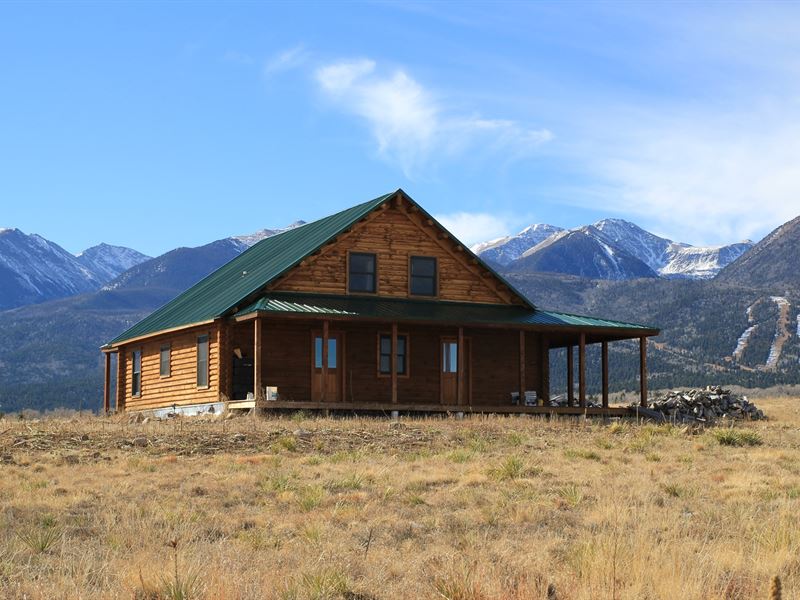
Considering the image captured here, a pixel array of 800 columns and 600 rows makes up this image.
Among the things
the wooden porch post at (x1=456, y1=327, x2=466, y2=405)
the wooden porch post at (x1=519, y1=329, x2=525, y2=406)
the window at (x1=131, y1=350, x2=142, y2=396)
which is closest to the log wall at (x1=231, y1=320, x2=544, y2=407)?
the wooden porch post at (x1=456, y1=327, x2=466, y2=405)

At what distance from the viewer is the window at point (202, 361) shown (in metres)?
33.9

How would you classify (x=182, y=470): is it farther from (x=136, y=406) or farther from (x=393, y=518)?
(x=136, y=406)

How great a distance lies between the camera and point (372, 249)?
A: 1355 inches

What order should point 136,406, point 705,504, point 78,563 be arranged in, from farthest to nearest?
point 136,406 < point 705,504 < point 78,563

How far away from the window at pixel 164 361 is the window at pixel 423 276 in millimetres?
8422

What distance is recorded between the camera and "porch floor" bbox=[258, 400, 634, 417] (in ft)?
97.9

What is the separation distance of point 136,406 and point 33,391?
456 ft

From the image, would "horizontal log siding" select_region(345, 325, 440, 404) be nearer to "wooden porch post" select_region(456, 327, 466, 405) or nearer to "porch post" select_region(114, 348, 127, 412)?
"wooden porch post" select_region(456, 327, 466, 405)

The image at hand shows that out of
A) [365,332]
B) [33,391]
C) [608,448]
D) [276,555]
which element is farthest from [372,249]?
[33,391]

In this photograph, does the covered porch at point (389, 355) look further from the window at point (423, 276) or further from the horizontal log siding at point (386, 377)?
the window at point (423, 276)

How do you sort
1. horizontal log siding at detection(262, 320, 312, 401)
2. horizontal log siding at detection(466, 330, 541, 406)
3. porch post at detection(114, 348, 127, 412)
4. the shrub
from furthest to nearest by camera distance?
porch post at detection(114, 348, 127, 412)
horizontal log siding at detection(466, 330, 541, 406)
horizontal log siding at detection(262, 320, 312, 401)
the shrub

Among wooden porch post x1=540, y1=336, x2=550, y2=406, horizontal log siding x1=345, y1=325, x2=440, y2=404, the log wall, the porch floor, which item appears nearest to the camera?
the porch floor

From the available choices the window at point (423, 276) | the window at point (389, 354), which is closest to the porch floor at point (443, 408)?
the window at point (389, 354)

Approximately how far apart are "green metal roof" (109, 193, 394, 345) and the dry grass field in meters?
9.54
